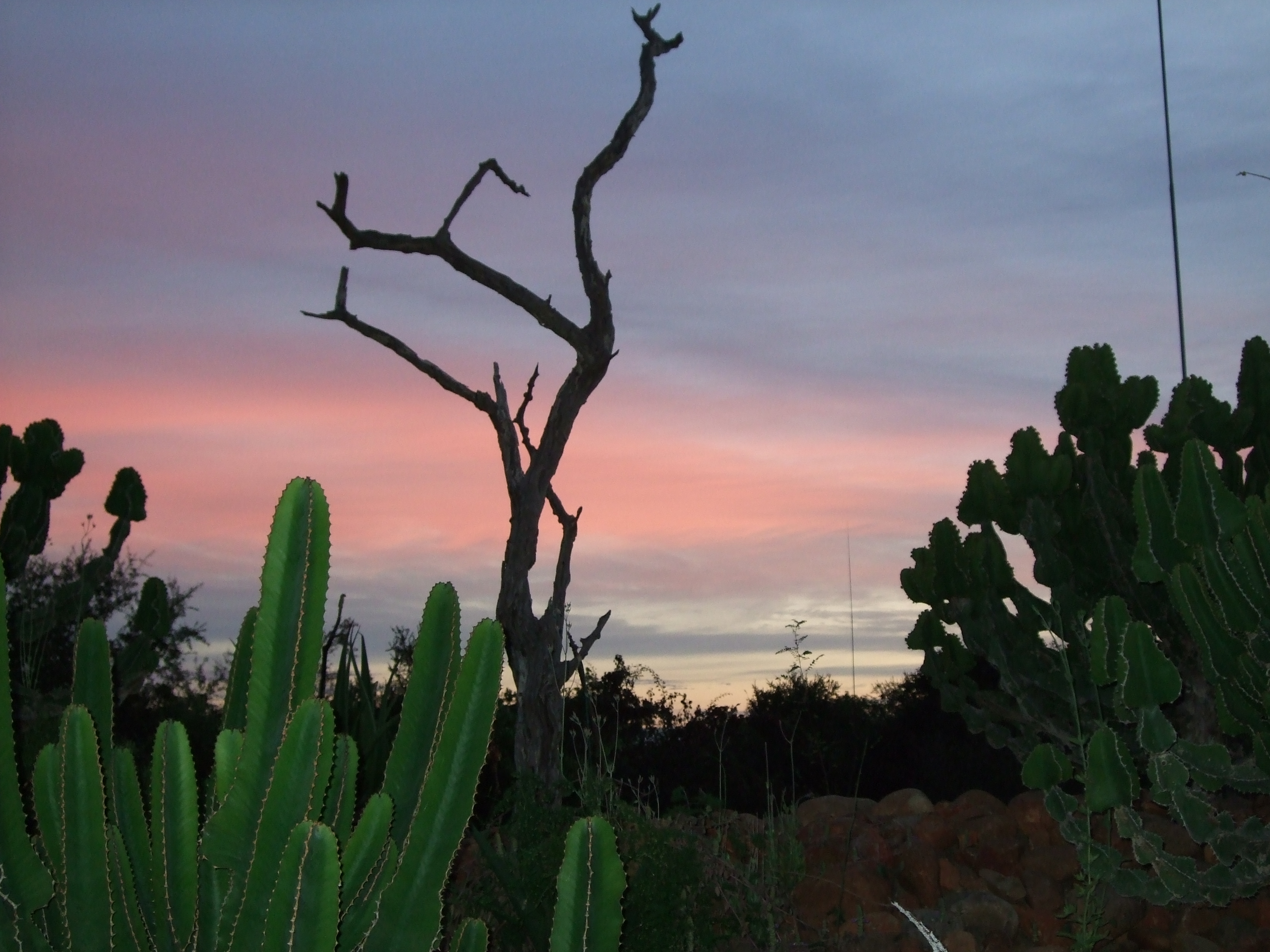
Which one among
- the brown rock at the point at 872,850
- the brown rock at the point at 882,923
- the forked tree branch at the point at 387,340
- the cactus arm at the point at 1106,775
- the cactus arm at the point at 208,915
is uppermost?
the forked tree branch at the point at 387,340

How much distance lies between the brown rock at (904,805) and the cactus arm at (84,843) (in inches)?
185

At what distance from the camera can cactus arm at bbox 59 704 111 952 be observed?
2.20 m

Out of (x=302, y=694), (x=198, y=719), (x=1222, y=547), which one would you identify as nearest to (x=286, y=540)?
(x=302, y=694)

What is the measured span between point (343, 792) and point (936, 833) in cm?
412

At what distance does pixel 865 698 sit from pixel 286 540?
8069 mm

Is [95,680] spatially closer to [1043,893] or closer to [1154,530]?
[1043,893]

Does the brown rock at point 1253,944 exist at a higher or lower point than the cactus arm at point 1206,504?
lower

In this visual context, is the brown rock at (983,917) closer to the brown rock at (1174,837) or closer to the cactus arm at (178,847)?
the brown rock at (1174,837)

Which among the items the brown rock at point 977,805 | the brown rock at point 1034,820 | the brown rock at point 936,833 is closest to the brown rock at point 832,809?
the brown rock at point 936,833

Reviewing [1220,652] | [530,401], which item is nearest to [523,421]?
[530,401]

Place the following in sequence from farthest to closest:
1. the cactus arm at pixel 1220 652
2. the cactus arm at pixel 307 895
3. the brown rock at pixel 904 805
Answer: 1. the brown rock at pixel 904 805
2. the cactus arm at pixel 1220 652
3. the cactus arm at pixel 307 895

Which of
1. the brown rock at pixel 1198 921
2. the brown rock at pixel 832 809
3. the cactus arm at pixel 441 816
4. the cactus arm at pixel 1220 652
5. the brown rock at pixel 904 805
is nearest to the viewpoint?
the cactus arm at pixel 441 816

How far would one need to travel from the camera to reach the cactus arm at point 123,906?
231cm

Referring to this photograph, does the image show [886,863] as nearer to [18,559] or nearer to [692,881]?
[692,881]
